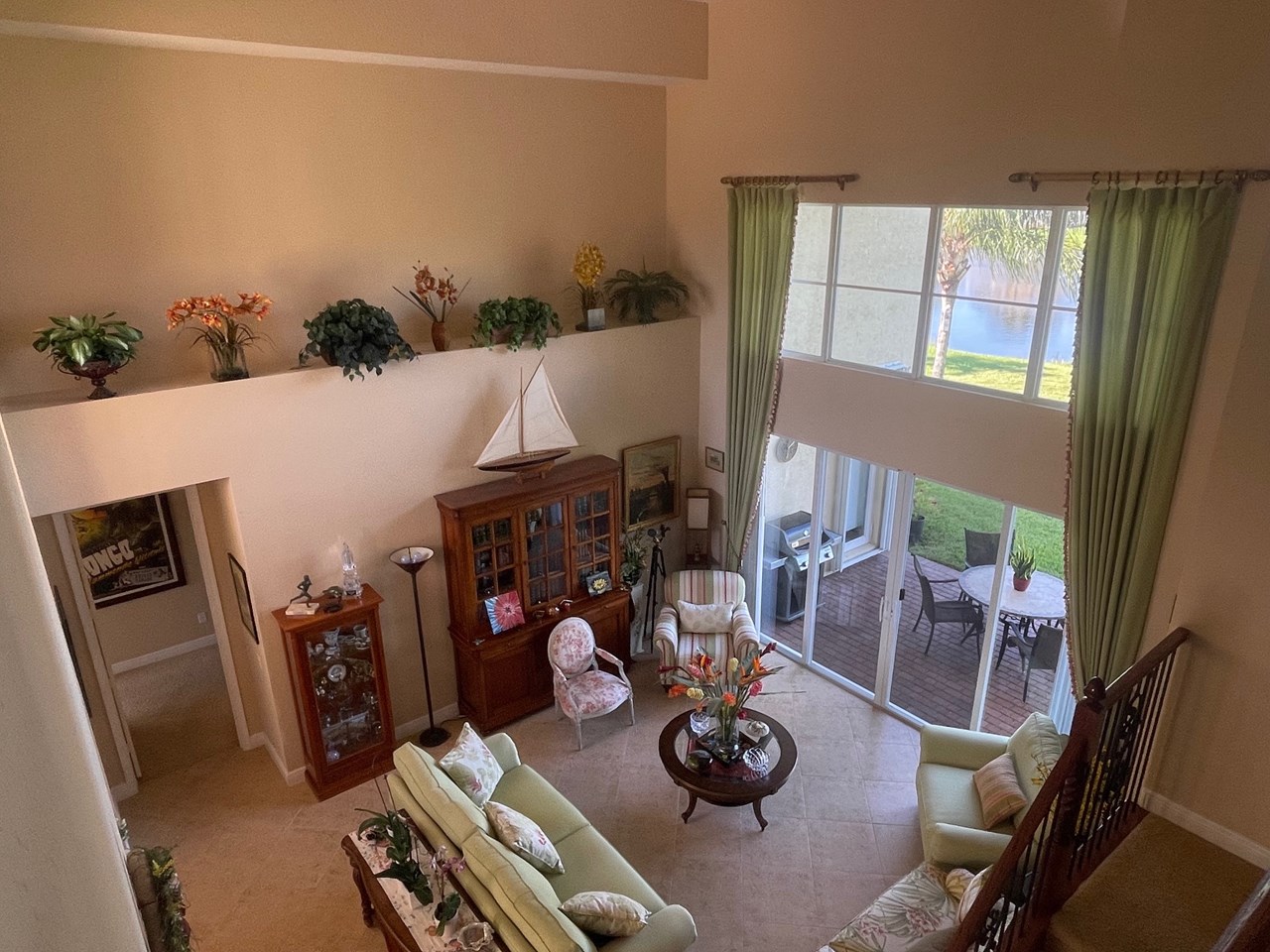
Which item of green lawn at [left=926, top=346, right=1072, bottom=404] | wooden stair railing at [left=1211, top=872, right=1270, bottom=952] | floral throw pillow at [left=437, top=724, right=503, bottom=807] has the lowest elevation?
floral throw pillow at [left=437, top=724, right=503, bottom=807]

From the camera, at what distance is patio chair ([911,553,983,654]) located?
20.8ft

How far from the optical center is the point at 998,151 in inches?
197

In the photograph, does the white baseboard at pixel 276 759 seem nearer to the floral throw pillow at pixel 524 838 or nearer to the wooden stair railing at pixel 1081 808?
the floral throw pillow at pixel 524 838

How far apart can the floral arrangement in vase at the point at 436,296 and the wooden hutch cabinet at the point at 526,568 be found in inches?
47.3

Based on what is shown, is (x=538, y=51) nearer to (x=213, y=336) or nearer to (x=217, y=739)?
(x=213, y=336)

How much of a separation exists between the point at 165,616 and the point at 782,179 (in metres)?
6.74

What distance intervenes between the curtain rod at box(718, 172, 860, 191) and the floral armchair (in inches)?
148

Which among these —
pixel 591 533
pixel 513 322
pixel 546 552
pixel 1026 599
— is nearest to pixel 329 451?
pixel 513 322

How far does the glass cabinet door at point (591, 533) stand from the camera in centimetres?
669

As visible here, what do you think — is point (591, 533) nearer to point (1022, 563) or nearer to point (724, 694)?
point (724, 694)

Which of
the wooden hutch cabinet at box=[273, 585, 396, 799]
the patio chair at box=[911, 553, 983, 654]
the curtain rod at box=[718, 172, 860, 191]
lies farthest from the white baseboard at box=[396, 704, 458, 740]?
the curtain rod at box=[718, 172, 860, 191]

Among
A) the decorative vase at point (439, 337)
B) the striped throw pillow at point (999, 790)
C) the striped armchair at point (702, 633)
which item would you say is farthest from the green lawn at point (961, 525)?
the decorative vase at point (439, 337)

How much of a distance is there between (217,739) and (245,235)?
13.1 ft

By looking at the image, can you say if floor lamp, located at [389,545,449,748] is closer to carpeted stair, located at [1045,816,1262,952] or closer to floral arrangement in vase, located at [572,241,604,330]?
floral arrangement in vase, located at [572,241,604,330]
